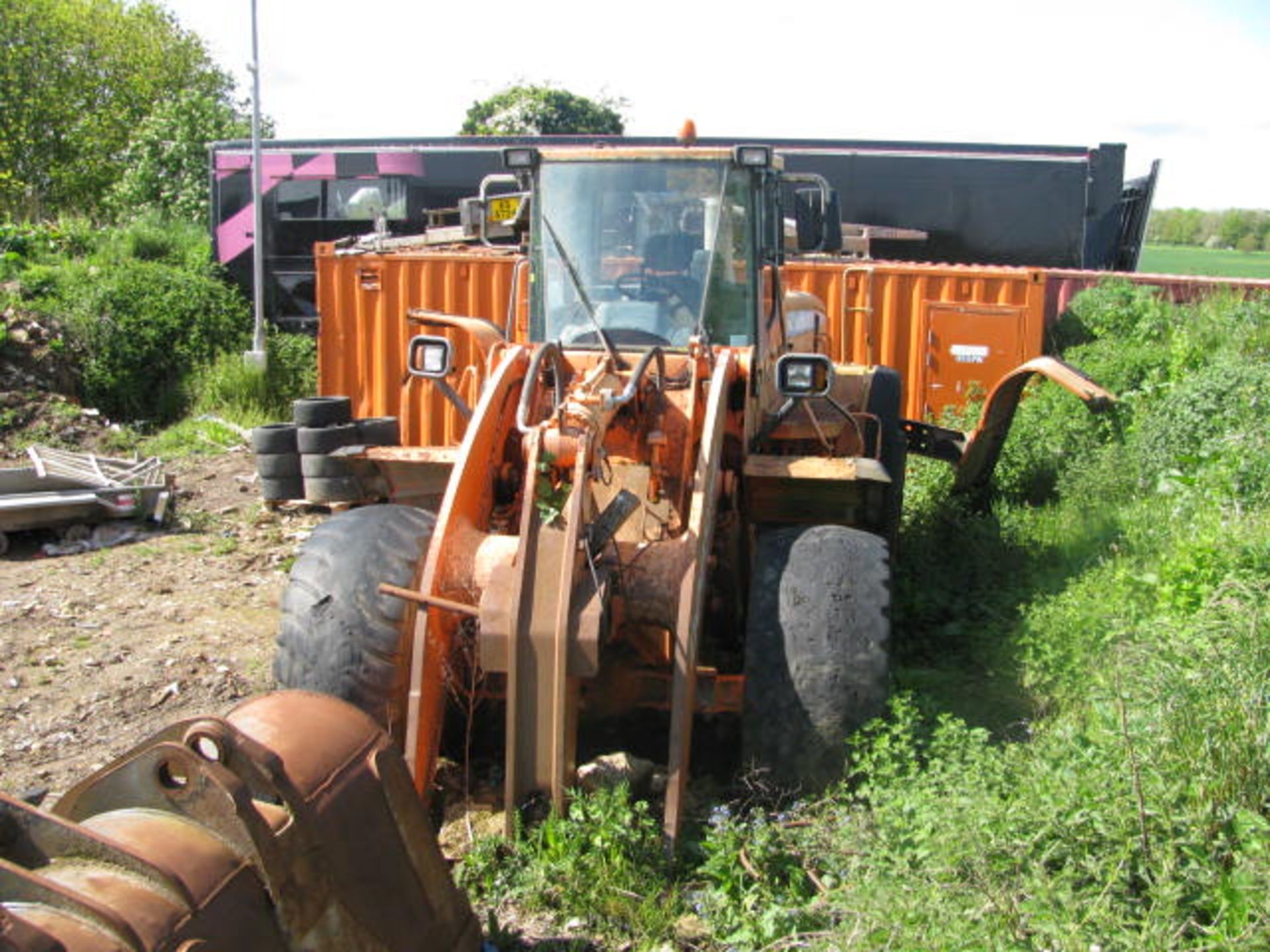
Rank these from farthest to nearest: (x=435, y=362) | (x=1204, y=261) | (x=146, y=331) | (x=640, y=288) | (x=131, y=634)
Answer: (x=1204, y=261) < (x=146, y=331) < (x=131, y=634) < (x=640, y=288) < (x=435, y=362)

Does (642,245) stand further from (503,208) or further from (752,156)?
(503,208)

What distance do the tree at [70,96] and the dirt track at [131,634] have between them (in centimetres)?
2428

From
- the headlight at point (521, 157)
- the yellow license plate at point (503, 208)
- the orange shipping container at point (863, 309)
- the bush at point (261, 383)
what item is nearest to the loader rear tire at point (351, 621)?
the headlight at point (521, 157)

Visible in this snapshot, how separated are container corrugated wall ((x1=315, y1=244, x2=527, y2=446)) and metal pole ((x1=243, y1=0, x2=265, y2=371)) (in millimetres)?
2650

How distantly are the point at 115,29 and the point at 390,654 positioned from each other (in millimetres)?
34381

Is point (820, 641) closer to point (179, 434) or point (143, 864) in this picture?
point (143, 864)

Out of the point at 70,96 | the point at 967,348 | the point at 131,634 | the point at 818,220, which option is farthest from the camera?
the point at 70,96

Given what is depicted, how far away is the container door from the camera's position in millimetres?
12883

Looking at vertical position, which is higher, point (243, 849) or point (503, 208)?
point (503, 208)

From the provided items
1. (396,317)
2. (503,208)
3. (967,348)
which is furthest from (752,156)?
(396,317)

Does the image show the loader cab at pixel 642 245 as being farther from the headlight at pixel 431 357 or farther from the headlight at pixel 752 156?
the headlight at pixel 431 357

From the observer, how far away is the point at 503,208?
6.46 meters

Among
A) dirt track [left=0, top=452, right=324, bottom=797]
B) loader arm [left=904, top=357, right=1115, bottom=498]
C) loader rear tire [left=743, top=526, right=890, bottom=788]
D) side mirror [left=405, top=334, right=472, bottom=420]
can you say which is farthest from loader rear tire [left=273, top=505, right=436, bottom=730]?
loader arm [left=904, top=357, right=1115, bottom=498]

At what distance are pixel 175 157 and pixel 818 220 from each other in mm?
21597
